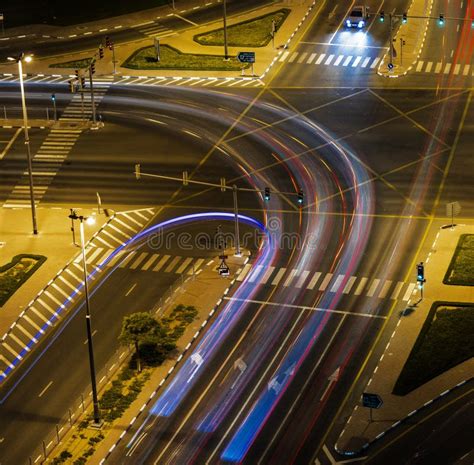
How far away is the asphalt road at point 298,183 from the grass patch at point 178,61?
23.6ft

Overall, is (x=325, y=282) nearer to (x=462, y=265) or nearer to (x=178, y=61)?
(x=462, y=265)

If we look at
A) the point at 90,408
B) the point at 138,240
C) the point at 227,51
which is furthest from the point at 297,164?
the point at 90,408

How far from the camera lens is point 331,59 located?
186500mm

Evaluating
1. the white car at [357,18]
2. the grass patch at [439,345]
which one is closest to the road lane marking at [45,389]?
the grass patch at [439,345]

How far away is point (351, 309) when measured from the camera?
128 meters

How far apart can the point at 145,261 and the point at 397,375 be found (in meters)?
31.2

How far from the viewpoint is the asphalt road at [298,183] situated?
373 ft

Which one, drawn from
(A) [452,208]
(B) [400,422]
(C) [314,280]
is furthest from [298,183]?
(B) [400,422]

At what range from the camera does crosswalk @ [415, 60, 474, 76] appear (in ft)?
595

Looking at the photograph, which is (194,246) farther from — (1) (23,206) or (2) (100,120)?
(2) (100,120)

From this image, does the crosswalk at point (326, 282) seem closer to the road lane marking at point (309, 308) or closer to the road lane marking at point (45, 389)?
the road lane marking at point (309, 308)

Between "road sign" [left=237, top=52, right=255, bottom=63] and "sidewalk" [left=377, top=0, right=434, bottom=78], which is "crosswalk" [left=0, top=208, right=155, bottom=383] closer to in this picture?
"road sign" [left=237, top=52, right=255, bottom=63]

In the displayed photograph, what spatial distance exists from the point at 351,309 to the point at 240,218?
73.0ft

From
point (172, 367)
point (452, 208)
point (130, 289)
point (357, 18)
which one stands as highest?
point (452, 208)
